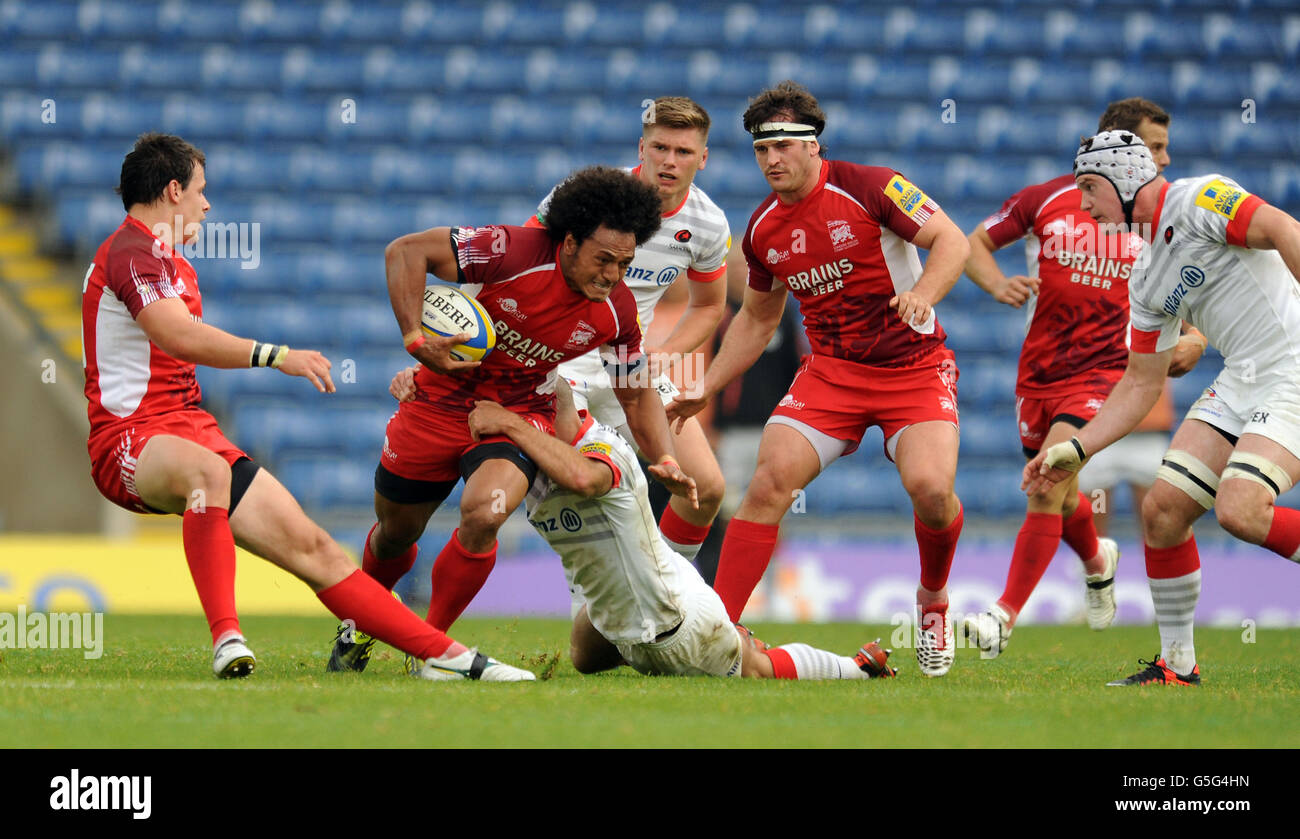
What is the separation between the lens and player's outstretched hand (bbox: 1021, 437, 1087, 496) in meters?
6.20

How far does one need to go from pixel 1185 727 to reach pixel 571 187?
3032mm

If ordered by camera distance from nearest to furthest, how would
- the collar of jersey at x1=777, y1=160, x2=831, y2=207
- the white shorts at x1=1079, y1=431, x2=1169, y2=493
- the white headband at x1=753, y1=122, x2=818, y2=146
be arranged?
the white headband at x1=753, y1=122, x2=818, y2=146
the collar of jersey at x1=777, y1=160, x2=831, y2=207
the white shorts at x1=1079, y1=431, x2=1169, y2=493

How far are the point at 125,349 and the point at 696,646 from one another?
2592 millimetres

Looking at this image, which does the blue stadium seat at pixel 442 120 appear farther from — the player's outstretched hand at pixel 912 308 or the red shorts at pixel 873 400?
the player's outstretched hand at pixel 912 308

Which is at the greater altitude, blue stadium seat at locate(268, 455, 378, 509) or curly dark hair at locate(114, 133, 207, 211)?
curly dark hair at locate(114, 133, 207, 211)

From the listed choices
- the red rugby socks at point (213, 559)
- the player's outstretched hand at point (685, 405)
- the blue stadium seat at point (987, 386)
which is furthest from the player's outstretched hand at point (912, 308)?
the blue stadium seat at point (987, 386)

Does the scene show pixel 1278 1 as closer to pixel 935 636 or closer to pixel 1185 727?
pixel 935 636

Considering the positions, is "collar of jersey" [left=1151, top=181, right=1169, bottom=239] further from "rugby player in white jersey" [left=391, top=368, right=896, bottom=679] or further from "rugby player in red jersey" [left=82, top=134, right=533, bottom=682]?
"rugby player in red jersey" [left=82, top=134, right=533, bottom=682]

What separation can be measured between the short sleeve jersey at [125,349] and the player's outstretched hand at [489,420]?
1.18 meters

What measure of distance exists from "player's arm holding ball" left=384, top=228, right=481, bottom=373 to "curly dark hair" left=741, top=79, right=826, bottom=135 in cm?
174

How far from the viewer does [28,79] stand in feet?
53.5

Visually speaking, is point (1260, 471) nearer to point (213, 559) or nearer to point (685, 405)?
point (685, 405)

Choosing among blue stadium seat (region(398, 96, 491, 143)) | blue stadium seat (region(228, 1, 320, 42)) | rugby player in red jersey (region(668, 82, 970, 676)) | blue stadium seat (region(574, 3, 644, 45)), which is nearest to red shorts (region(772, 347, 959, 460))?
rugby player in red jersey (region(668, 82, 970, 676))
